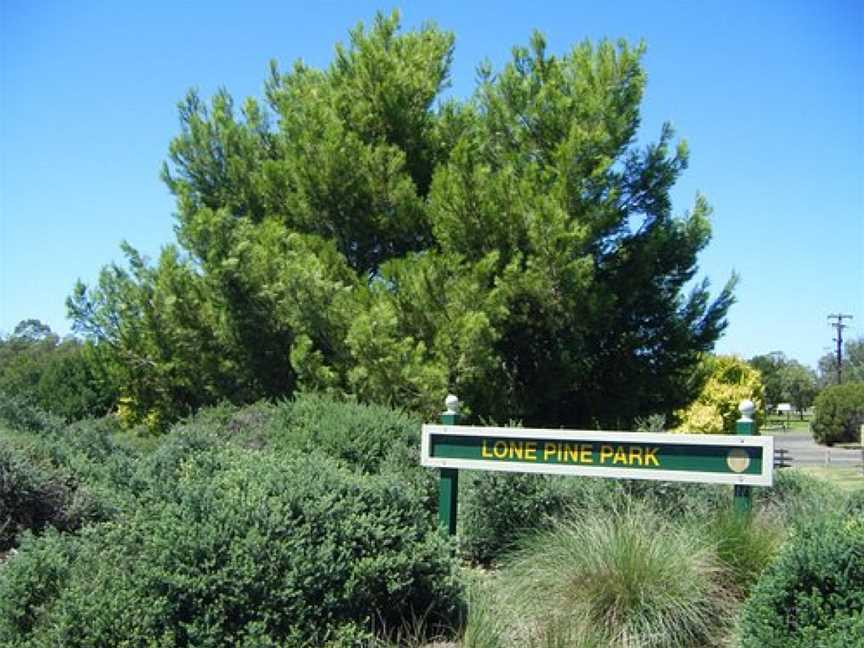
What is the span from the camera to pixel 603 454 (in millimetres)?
6988

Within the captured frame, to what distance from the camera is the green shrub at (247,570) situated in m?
4.75

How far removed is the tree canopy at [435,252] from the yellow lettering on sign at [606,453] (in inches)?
189

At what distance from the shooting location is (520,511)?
767 cm

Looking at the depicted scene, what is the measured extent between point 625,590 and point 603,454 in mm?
1491

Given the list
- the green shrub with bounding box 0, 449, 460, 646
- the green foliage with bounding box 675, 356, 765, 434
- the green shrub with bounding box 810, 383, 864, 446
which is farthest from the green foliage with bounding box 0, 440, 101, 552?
the green shrub with bounding box 810, 383, 864, 446

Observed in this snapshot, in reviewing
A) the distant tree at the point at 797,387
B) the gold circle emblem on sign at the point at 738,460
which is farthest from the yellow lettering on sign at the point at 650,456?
the distant tree at the point at 797,387

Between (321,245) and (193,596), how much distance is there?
9.73 meters

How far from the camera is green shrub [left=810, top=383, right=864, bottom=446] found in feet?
139

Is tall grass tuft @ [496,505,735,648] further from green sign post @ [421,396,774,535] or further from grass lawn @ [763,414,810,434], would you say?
grass lawn @ [763,414,810,434]

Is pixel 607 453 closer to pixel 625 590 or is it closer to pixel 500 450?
pixel 500 450

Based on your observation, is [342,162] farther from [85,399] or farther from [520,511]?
[85,399]

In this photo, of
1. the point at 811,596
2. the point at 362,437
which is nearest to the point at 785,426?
the point at 362,437

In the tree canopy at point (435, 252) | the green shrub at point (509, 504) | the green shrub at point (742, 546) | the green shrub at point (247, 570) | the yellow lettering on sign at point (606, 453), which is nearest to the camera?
the green shrub at point (247, 570)

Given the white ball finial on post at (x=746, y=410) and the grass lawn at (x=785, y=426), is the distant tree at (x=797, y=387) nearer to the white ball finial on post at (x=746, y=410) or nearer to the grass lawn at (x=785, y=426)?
the grass lawn at (x=785, y=426)
